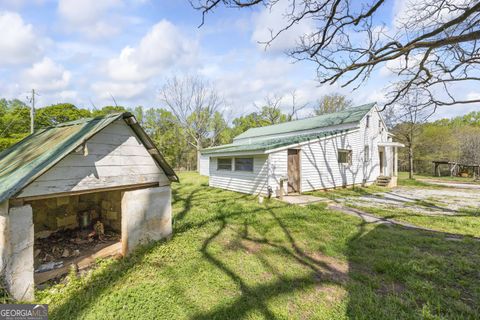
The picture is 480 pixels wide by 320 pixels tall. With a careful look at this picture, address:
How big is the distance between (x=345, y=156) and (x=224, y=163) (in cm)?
743

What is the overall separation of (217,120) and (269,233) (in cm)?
2631

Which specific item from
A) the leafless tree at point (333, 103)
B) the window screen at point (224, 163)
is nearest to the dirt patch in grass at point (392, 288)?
the window screen at point (224, 163)

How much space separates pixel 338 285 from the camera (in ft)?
10.3

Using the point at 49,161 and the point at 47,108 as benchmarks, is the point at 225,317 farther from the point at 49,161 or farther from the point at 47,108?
the point at 47,108

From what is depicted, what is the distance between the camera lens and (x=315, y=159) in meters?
11.0

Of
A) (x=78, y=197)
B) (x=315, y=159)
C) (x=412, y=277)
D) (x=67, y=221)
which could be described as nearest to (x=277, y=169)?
(x=315, y=159)

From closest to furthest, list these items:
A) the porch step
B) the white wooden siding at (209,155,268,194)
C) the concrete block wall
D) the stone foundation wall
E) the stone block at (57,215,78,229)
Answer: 1. the concrete block wall
2. the stone foundation wall
3. the stone block at (57,215,78,229)
4. the white wooden siding at (209,155,268,194)
5. the porch step

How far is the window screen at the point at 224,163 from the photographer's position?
1191cm

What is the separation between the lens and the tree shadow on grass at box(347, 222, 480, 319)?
2553 millimetres

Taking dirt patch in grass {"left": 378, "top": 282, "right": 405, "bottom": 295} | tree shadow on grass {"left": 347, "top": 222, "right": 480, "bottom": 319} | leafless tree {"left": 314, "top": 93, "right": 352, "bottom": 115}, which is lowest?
dirt patch in grass {"left": 378, "top": 282, "right": 405, "bottom": 295}

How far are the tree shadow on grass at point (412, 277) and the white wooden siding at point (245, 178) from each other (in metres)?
5.17

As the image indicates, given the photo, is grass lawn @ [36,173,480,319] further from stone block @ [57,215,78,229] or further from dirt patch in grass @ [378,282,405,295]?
stone block @ [57,215,78,229]

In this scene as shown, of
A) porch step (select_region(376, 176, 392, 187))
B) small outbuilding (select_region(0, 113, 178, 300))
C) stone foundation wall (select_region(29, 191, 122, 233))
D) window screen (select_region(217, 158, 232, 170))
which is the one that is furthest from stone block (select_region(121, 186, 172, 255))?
porch step (select_region(376, 176, 392, 187))

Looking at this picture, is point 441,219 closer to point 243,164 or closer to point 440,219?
point 440,219
